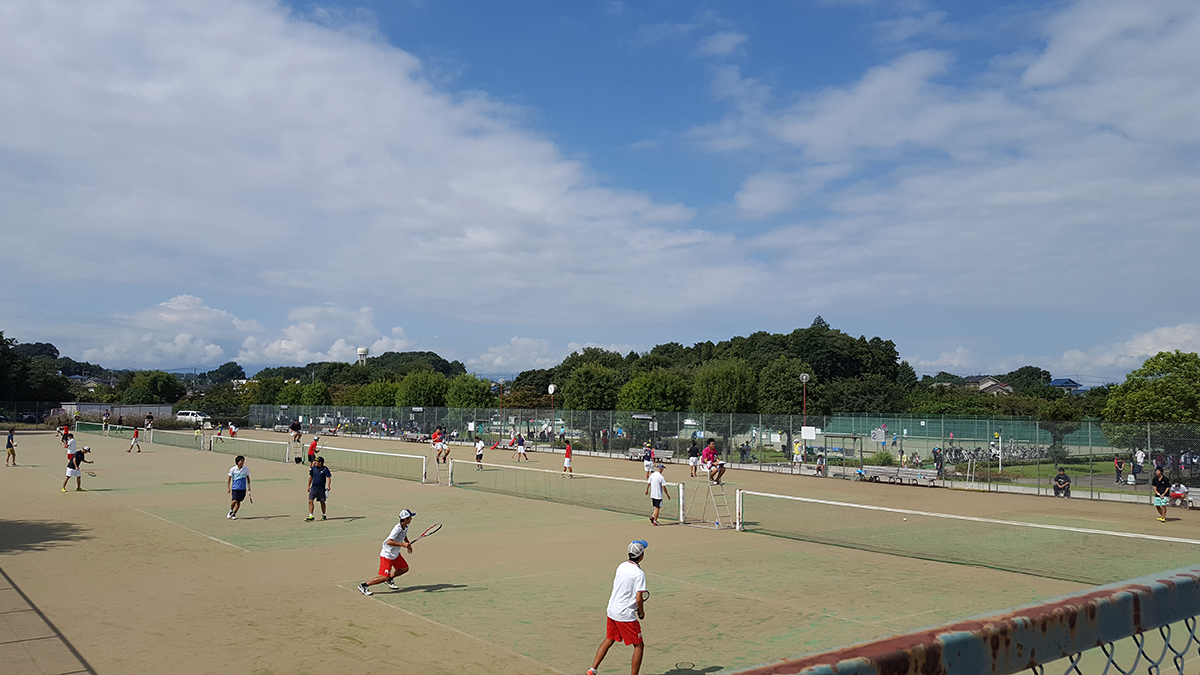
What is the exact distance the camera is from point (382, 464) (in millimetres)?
40781

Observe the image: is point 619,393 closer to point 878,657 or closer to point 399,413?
point 399,413

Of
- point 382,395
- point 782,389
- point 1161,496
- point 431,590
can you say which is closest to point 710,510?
point 431,590

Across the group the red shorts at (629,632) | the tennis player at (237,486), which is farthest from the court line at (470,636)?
the tennis player at (237,486)

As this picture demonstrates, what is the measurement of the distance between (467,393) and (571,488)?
5638 centimetres

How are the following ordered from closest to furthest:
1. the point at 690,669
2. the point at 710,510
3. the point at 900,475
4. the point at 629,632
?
the point at 629,632 → the point at 690,669 → the point at 710,510 → the point at 900,475

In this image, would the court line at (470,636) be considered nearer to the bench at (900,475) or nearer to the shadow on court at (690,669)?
the shadow on court at (690,669)

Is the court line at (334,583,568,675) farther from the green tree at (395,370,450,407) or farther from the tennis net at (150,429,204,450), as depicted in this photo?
the green tree at (395,370,450,407)

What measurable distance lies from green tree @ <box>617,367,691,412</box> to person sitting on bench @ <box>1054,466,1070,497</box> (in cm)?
3401

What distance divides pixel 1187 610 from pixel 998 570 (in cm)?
1647

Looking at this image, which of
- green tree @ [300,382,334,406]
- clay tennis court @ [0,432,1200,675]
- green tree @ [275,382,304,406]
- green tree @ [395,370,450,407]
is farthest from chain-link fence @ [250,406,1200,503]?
green tree @ [275,382,304,406]

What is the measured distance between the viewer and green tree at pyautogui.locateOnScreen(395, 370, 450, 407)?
3489 inches

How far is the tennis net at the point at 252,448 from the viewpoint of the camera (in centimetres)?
4996

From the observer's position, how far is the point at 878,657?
1.66m

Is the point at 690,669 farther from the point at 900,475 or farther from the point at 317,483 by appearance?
the point at 900,475
